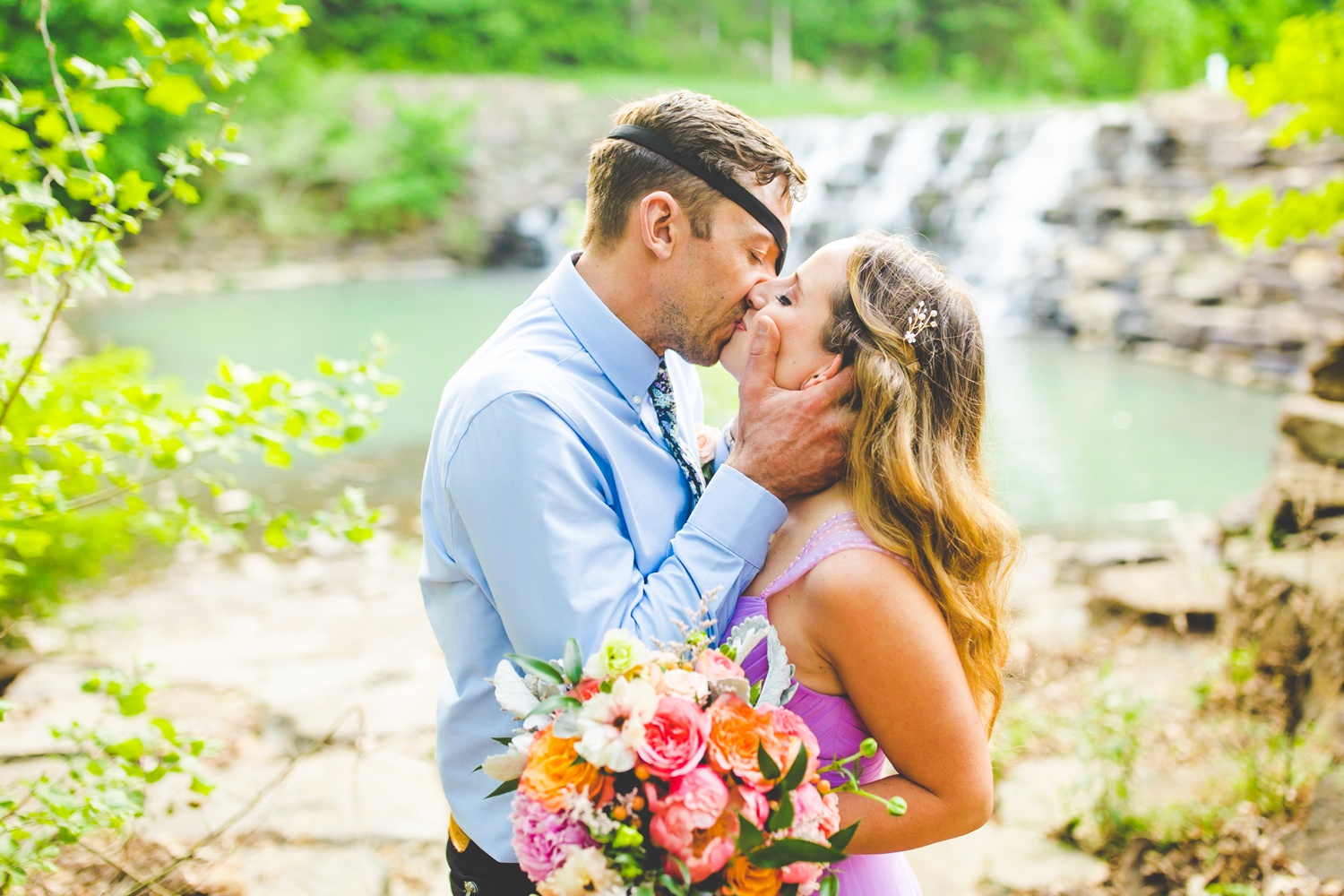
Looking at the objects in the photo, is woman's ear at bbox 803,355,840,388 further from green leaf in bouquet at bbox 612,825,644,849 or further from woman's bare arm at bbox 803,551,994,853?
green leaf in bouquet at bbox 612,825,644,849

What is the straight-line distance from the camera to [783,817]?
4.33ft

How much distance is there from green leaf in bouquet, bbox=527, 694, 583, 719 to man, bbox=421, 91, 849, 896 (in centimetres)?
19

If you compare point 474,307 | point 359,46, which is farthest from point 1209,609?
point 359,46

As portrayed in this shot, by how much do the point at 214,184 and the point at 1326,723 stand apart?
23.2 meters

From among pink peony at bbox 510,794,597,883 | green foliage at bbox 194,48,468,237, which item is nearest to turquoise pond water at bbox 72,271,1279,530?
pink peony at bbox 510,794,597,883

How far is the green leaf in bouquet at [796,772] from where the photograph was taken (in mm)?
1332

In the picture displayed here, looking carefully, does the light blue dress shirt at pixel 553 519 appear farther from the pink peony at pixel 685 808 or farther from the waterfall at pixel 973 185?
the waterfall at pixel 973 185

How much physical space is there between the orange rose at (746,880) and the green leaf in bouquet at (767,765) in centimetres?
12

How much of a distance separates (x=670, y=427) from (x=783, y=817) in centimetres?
94

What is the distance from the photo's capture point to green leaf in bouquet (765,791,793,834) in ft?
4.33

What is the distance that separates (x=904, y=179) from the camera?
1788cm

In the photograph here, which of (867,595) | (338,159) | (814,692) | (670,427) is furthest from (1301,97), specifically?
(338,159)

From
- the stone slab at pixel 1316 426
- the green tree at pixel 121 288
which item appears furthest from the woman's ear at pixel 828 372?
the stone slab at pixel 1316 426

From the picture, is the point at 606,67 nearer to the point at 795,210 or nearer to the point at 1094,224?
the point at 1094,224
